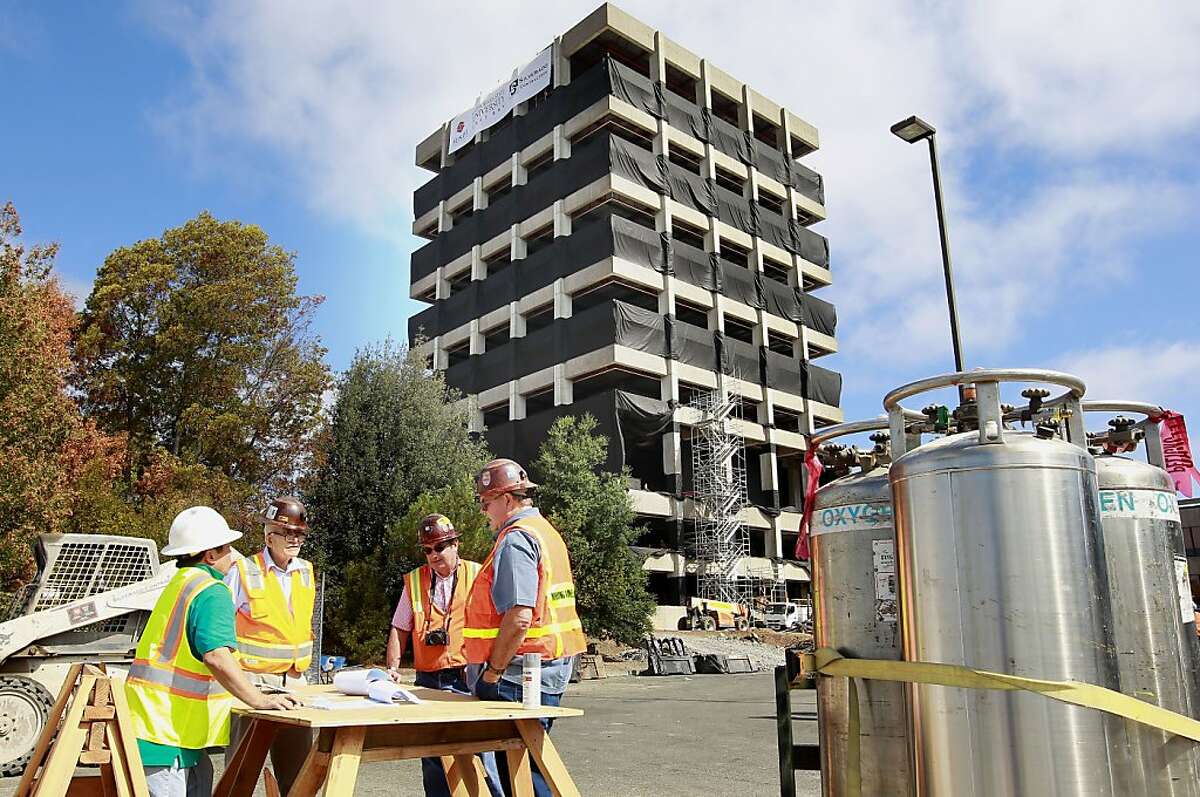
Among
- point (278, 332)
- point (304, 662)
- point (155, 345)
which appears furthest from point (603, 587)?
point (304, 662)

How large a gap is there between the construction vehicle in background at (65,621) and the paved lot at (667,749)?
72 cm

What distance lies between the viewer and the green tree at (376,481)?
25406 millimetres

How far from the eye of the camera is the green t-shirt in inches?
146

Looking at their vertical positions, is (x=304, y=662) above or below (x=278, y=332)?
below

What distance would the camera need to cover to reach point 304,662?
6223mm

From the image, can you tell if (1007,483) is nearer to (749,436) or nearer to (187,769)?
(187,769)

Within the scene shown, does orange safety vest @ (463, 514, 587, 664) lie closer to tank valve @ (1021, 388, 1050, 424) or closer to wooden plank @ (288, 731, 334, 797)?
wooden plank @ (288, 731, 334, 797)

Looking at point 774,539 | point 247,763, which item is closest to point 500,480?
point 247,763

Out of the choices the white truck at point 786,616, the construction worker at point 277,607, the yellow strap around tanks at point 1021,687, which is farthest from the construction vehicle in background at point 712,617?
the yellow strap around tanks at point 1021,687

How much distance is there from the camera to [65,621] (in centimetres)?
916

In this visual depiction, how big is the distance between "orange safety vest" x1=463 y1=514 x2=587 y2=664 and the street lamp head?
9.72 m

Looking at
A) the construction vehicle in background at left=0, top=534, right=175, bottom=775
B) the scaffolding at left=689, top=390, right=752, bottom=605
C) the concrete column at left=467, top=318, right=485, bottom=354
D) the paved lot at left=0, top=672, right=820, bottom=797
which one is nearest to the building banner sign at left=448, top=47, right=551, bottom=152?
the concrete column at left=467, top=318, right=485, bottom=354

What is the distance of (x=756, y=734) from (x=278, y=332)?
23.4 meters

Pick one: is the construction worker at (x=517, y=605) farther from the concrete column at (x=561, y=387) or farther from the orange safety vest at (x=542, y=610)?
the concrete column at (x=561, y=387)
